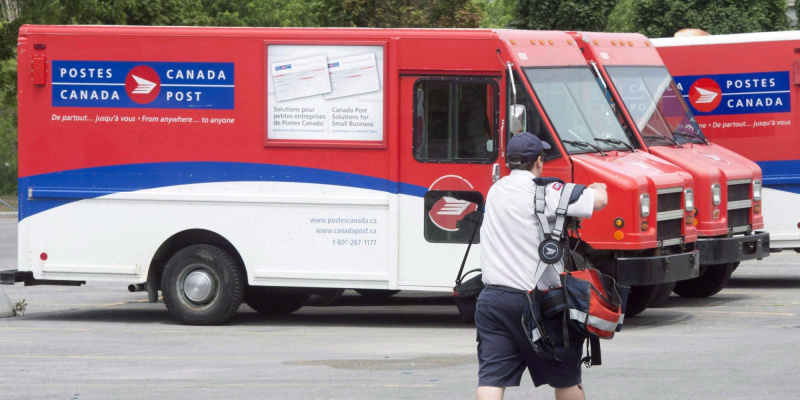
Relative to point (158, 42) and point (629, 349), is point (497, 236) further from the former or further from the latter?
point (158, 42)

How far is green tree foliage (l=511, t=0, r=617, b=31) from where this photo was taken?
97.8 feet

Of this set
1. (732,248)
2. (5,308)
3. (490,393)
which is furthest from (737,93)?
(490,393)

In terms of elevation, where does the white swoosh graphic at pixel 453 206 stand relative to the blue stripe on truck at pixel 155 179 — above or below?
below

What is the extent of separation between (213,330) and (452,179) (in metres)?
2.68

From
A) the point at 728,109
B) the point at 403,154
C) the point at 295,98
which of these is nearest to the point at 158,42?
the point at 295,98

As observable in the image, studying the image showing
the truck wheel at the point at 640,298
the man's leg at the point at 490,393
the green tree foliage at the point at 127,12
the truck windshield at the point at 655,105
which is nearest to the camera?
the man's leg at the point at 490,393

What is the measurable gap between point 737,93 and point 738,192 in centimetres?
210

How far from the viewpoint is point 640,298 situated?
→ 1274cm

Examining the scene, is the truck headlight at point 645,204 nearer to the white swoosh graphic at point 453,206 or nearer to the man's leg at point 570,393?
the white swoosh graphic at point 453,206

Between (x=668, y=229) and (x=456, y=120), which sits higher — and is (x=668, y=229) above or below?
below

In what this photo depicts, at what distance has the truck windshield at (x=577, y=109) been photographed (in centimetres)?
1173

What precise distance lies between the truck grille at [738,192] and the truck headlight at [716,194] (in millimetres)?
285

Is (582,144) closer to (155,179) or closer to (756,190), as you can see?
(756,190)

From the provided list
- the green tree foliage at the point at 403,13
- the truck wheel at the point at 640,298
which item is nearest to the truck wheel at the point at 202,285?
the truck wheel at the point at 640,298
